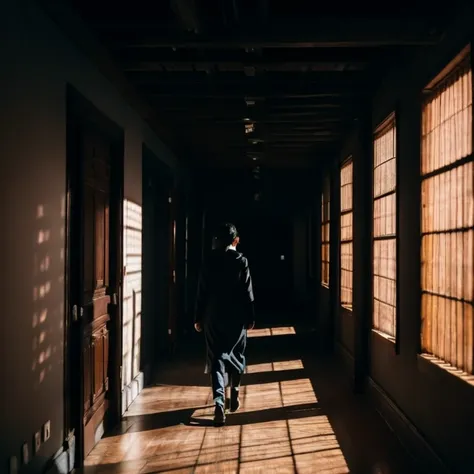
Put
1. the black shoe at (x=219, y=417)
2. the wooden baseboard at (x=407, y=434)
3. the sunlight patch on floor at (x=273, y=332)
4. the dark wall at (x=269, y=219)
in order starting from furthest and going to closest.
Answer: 1. the dark wall at (x=269, y=219)
2. the sunlight patch on floor at (x=273, y=332)
3. the black shoe at (x=219, y=417)
4. the wooden baseboard at (x=407, y=434)

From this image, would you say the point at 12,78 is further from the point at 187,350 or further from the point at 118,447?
the point at 187,350

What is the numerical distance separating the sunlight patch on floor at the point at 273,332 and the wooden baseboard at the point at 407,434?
15.6 ft

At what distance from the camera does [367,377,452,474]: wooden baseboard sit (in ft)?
11.9

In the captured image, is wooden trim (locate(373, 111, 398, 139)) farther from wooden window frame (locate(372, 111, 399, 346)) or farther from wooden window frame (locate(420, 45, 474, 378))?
wooden window frame (locate(420, 45, 474, 378))

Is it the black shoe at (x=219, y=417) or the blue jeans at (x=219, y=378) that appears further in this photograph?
the blue jeans at (x=219, y=378)

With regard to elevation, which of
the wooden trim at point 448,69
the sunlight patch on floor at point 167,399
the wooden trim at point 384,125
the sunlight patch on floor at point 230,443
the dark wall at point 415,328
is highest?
the wooden trim at point 384,125

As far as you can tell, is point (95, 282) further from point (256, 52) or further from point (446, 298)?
point (446, 298)

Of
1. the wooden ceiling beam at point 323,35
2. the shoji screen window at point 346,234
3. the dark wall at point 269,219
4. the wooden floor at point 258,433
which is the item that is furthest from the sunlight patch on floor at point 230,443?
the dark wall at point 269,219

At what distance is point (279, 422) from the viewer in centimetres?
491

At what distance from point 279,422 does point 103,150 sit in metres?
2.34

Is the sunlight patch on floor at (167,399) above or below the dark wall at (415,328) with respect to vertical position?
below

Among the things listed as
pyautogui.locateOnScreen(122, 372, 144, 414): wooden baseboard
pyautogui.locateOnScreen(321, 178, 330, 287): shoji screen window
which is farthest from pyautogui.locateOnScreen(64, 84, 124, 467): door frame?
pyautogui.locateOnScreen(321, 178, 330, 287): shoji screen window

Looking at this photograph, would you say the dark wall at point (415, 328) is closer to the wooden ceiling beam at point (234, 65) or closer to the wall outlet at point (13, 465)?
the wooden ceiling beam at point (234, 65)

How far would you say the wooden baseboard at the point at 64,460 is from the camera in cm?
346
